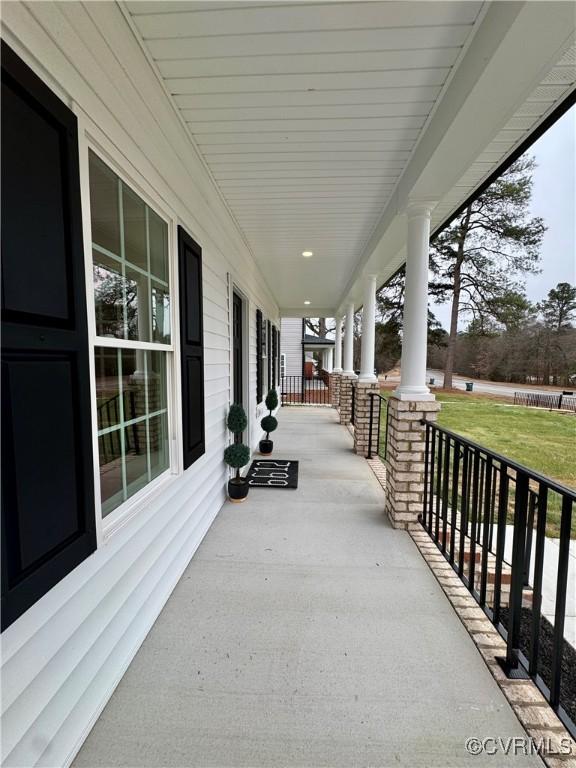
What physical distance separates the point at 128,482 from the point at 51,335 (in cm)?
90

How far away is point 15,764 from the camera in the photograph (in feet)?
3.03

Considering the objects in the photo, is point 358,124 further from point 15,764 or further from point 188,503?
point 15,764

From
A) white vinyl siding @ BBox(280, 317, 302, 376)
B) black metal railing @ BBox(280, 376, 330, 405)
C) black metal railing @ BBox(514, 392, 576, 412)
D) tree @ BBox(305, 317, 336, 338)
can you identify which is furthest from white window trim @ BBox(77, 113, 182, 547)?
tree @ BBox(305, 317, 336, 338)


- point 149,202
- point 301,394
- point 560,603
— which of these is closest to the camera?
point 560,603

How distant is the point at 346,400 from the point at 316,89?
6.28m

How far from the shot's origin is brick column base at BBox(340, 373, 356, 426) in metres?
7.57

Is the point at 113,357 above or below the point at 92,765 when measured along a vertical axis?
above

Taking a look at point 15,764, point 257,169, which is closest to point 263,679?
point 15,764

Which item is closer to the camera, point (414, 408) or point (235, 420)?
point (414, 408)

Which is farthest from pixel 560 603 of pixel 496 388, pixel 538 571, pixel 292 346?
pixel 496 388

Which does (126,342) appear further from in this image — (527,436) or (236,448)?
(527,436)

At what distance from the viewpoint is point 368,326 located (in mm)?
5078

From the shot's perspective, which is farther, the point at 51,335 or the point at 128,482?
the point at 128,482

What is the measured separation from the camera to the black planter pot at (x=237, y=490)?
3305 mm
